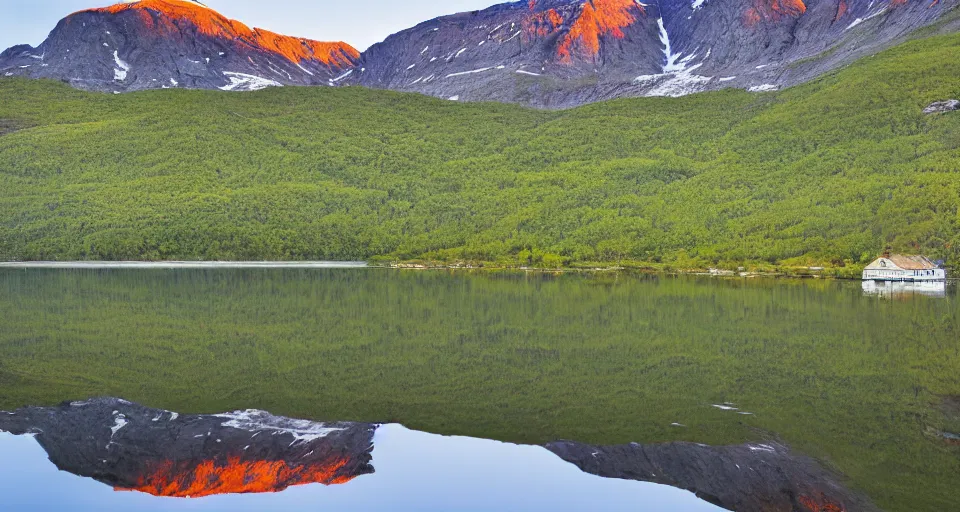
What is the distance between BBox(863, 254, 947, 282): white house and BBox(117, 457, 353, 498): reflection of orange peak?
56.9 metres

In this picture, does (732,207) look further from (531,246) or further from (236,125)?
(236,125)

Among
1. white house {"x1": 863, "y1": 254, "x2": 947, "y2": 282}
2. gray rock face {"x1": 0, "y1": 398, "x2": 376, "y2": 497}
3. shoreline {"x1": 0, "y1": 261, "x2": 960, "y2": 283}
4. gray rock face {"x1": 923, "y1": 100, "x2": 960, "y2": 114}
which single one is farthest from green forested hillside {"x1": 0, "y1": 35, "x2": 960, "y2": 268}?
gray rock face {"x1": 0, "y1": 398, "x2": 376, "y2": 497}

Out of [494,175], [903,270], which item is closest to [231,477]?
[903,270]

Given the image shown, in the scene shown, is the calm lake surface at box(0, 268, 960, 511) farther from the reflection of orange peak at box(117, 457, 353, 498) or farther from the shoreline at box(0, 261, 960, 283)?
the shoreline at box(0, 261, 960, 283)

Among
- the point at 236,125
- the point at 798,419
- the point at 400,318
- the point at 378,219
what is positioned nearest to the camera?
the point at 798,419

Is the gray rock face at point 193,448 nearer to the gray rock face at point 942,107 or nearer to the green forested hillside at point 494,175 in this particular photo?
the green forested hillside at point 494,175

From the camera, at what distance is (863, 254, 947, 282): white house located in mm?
59656

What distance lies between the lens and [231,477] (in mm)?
11211

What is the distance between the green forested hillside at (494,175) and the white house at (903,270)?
7.15 meters

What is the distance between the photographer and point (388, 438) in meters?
12.8

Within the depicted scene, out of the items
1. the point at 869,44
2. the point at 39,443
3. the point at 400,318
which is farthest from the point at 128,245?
the point at 869,44

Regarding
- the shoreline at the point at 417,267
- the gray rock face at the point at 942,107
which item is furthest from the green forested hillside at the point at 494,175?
the shoreline at the point at 417,267

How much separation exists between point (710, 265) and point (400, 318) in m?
54.8

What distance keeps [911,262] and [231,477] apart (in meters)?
59.6
